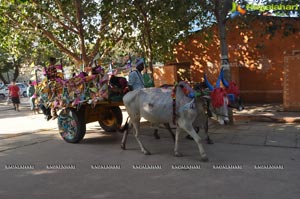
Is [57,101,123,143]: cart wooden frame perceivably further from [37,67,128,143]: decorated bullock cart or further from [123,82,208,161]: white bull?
[123,82,208,161]: white bull

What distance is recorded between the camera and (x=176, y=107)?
19.6 feet

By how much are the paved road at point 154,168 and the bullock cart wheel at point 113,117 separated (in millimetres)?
327

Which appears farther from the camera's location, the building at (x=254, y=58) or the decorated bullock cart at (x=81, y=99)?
the building at (x=254, y=58)

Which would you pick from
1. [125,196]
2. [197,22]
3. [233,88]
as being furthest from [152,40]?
[125,196]

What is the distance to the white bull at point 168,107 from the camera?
19.2 ft

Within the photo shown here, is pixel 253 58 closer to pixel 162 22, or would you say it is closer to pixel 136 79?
pixel 162 22

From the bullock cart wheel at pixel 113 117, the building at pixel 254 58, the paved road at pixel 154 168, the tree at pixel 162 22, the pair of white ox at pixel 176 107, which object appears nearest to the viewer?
the paved road at pixel 154 168

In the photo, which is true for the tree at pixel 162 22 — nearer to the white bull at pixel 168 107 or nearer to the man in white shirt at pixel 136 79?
the man in white shirt at pixel 136 79

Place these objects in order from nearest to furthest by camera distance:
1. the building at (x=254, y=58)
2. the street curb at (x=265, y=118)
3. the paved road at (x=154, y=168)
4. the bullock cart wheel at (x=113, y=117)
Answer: the paved road at (x=154, y=168)
the bullock cart wheel at (x=113, y=117)
the street curb at (x=265, y=118)
the building at (x=254, y=58)

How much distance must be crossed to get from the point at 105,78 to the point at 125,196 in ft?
10.3

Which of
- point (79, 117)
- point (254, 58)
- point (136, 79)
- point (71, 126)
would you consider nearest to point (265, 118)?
point (254, 58)

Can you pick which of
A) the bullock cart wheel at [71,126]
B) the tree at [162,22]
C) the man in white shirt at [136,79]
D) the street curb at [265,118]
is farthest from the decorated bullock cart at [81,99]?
the street curb at [265,118]

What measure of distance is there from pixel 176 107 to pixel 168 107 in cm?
18

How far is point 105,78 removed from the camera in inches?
273
